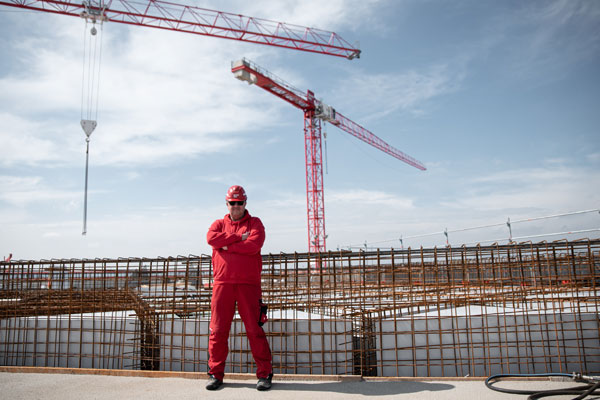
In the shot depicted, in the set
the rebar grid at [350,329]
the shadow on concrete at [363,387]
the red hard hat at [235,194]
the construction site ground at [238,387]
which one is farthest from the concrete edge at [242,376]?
the red hard hat at [235,194]

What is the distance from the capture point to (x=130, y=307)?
650cm

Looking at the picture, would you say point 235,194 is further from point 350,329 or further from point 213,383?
point 350,329

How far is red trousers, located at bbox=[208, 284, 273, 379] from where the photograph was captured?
4.37 m

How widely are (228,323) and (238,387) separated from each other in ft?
2.10

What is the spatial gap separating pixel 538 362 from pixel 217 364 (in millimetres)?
3796

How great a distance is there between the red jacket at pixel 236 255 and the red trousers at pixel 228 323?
100 millimetres

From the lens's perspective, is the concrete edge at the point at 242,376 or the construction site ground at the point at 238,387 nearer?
the construction site ground at the point at 238,387

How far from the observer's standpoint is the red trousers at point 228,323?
437 cm

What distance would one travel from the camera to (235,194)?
4.69 m

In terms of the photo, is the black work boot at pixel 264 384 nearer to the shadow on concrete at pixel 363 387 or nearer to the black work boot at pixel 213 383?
the shadow on concrete at pixel 363 387

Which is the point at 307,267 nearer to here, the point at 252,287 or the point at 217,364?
the point at 252,287

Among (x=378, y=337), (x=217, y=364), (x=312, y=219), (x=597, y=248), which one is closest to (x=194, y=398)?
(x=217, y=364)

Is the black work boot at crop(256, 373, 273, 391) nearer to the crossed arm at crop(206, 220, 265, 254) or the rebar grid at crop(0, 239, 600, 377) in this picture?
the rebar grid at crop(0, 239, 600, 377)

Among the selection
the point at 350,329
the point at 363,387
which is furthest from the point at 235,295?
the point at 350,329
